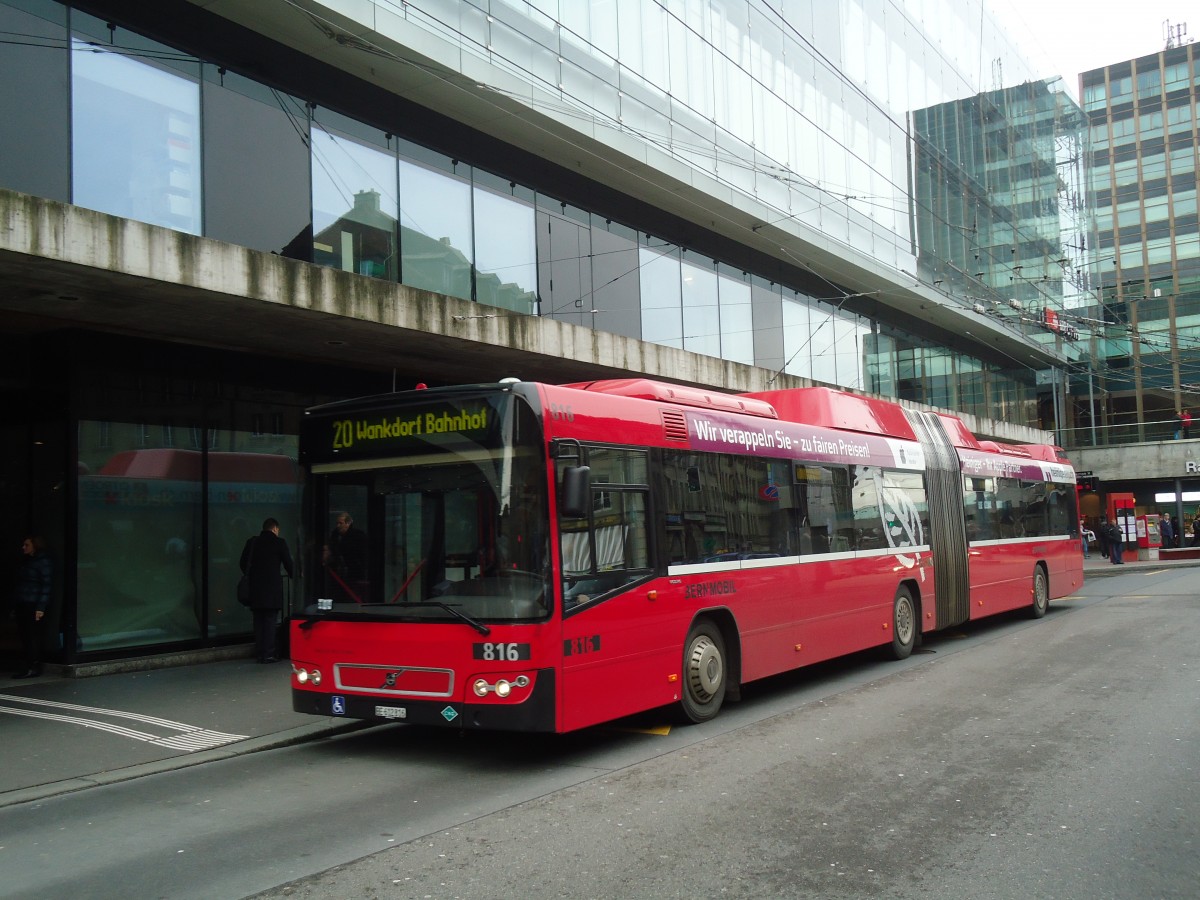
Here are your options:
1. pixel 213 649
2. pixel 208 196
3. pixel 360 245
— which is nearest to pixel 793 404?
pixel 360 245

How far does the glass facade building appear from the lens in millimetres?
12055

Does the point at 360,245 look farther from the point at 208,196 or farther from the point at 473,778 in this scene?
the point at 473,778

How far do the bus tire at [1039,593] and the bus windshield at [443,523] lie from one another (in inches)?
555

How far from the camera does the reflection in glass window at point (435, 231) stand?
49.2 ft

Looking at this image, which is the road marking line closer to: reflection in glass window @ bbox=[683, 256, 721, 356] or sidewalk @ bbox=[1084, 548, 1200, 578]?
reflection in glass window @ bbox=[683, 256, 721, 356]

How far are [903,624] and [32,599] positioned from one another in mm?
10521

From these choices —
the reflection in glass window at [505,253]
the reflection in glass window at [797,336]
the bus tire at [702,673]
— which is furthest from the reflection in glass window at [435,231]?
the reflection in glass window at [797,336]

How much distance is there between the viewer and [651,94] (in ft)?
62.8

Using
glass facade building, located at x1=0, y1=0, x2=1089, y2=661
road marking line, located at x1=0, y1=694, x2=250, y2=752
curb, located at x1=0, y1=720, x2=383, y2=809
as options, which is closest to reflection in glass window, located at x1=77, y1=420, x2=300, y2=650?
glass facade building, located at x1=0, y1=0, x2=1089, y2=661

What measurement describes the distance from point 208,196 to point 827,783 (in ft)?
31.9

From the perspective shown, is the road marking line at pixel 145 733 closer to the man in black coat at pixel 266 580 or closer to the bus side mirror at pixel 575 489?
the man in black coat at pixel 266 580

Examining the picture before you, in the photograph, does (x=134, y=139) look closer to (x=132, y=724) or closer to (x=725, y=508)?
(x=132, y=724)

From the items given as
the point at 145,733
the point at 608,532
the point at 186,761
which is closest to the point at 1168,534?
the point at 608,532

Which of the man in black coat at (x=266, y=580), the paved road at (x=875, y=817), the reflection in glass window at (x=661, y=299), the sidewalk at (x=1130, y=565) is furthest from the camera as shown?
the sidewalk at (x=1130, y=565)
